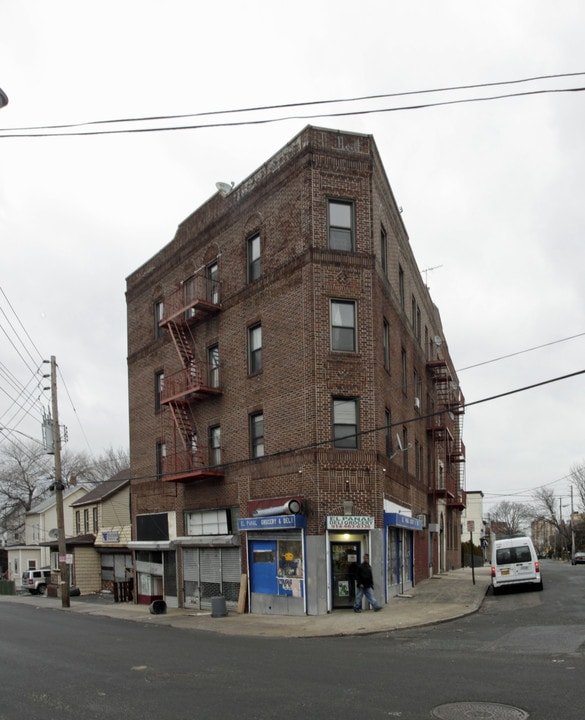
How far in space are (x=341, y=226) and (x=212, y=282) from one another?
639cm

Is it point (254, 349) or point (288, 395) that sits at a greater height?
point (254, 349)

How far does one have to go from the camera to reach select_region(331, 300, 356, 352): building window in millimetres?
22125

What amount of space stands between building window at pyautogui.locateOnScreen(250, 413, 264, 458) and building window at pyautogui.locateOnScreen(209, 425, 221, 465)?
2192 mm

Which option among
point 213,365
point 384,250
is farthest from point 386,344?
point 213,365

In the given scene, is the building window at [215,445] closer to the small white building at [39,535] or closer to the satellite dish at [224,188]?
the satellite dish at [224,188]

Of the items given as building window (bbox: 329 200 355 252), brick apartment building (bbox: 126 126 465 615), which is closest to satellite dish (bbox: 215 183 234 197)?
brick apartment building (bbox: 126 126 465 615)

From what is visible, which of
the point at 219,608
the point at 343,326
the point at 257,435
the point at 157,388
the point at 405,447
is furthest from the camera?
the point at 157,388

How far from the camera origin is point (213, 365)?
2659cm

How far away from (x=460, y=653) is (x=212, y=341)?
52.3 ft

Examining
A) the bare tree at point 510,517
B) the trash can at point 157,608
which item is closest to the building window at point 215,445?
the trash can at point 157,608

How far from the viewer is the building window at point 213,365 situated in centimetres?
2622

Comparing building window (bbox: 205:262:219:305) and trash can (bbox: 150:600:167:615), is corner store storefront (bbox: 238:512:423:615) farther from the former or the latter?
building window (bbox: 205:262:219:305)

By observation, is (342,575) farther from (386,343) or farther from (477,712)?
(477,712)

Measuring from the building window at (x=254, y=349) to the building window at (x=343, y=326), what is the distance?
308 centimetres
